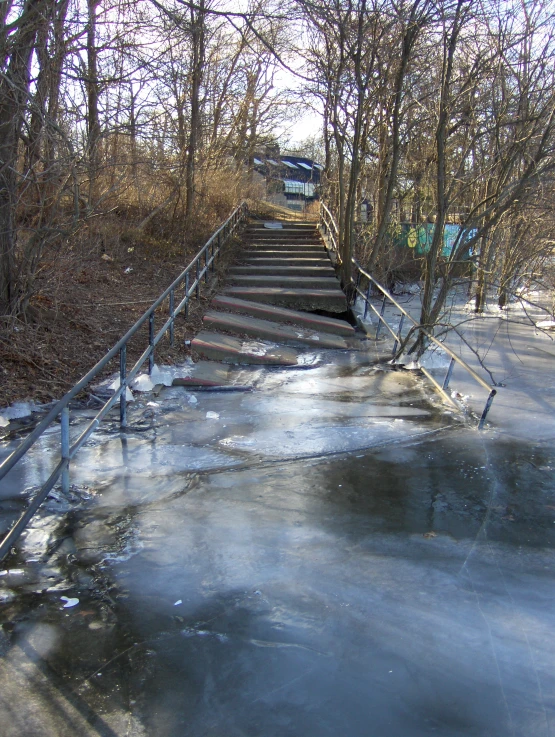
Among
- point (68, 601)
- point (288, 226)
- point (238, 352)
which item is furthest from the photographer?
point (288, 226)

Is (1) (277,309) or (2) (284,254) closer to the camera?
(1) (277,309)

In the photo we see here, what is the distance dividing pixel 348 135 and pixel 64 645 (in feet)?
41.4

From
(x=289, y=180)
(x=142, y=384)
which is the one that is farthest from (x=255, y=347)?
(x=289, y=180)

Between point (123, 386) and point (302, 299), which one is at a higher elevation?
point (302, 299)

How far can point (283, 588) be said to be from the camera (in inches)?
131

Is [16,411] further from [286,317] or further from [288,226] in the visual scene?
[288,226]

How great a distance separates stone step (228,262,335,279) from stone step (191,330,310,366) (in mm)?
4227

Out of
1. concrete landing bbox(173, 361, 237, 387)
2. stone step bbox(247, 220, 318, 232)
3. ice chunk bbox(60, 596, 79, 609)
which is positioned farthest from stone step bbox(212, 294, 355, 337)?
ice chunk bbox(60, 596, 79, 609)

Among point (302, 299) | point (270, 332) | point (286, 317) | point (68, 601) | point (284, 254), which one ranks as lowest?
point (68, 601)

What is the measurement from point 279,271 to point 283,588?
10.7 m

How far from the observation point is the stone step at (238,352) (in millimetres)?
8727

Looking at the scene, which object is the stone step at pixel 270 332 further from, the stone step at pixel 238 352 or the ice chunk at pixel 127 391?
the ice chunk at pixel 127 391

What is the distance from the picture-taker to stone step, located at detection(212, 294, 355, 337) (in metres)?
10.9

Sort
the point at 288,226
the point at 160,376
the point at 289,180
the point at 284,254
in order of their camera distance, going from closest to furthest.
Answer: the point at 160,376 → the point at 284,254 → the point at 288,226 → the point at 289,180
